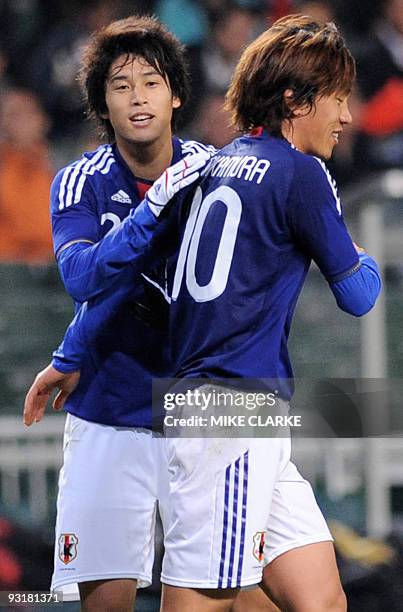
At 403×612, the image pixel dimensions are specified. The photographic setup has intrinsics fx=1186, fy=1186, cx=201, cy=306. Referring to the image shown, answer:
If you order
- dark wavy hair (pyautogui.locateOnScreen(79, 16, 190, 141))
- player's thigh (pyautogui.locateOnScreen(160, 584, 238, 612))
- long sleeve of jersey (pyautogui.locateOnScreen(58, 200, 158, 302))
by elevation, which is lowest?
player's thigh (pyautogui.locateOnScreen(160, 584, 238, 612))

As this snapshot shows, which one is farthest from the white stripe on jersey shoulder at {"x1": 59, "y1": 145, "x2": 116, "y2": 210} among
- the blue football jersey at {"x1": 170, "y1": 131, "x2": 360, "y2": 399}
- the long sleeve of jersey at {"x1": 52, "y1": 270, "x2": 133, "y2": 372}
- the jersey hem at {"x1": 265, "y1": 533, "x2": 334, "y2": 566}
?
the jersey hem at {"x1": 265, "y1": 533, "x2": 334, "y2": 566}

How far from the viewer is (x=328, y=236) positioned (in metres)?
2.32

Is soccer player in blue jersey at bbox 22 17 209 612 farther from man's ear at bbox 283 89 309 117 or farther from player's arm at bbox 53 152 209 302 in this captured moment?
man's ear at bbox 283 89 309 117

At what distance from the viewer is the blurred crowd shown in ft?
17.4

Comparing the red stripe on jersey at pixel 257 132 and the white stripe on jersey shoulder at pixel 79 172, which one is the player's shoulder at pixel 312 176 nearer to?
the red stripe on jersey at pixel 257 132

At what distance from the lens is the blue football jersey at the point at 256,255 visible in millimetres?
2293

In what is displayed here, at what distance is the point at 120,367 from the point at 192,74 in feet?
9.62

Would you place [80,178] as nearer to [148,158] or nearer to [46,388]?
[148,158]

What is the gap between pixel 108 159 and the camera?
288cm

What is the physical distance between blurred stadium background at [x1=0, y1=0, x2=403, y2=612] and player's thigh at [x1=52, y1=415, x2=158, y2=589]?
1.31 meters

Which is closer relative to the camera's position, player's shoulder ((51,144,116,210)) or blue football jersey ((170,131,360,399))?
blue football jersey ((170,131,360,399))

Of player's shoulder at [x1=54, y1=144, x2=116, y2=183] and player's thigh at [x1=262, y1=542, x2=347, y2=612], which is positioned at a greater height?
player's shoulder at [x1=54, y1=144, x2=116, y2=183]

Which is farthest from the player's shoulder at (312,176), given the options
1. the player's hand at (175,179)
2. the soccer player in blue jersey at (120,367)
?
the soccer player in blue jersey at (120,367)

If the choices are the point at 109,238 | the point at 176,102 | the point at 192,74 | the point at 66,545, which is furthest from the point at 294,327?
the point at 109,238
